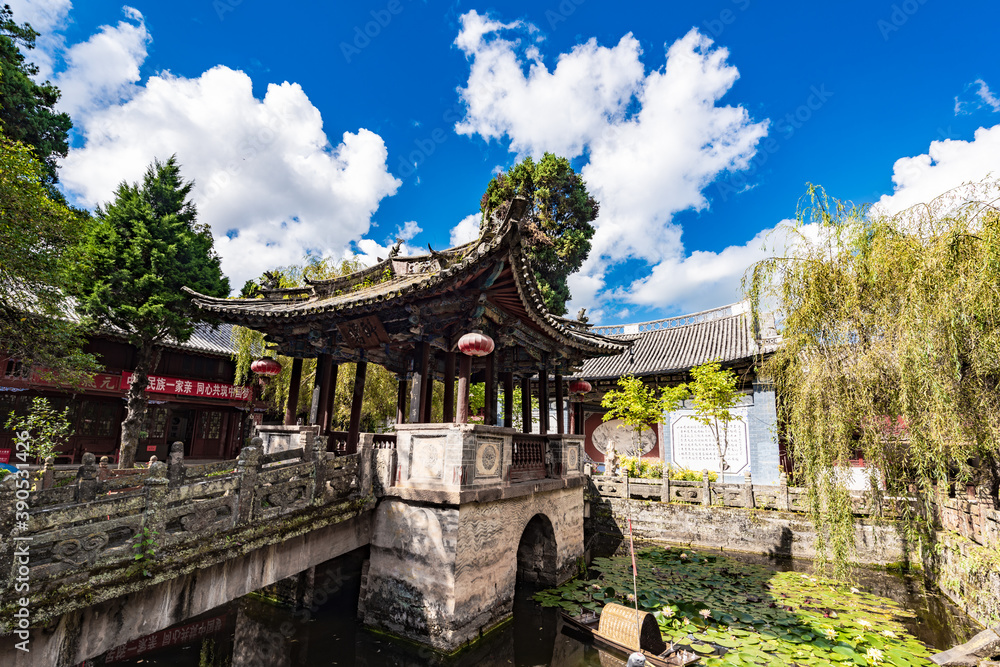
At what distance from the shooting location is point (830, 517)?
310 inches

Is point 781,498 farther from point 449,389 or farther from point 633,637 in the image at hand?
point 449,389

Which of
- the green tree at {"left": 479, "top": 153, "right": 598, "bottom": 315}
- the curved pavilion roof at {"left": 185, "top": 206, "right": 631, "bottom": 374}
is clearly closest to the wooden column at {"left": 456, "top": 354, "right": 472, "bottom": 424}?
the curved pavilion roof at {"left": 185, "top": 206, "right": 631, "bottom": 374}

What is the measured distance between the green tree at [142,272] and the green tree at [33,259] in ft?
14.2

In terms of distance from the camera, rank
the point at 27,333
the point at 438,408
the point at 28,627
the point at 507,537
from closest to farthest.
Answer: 1. the point at 28,627
2. the point at 507,537
3. the point at 27,333
4. the point at 438,408

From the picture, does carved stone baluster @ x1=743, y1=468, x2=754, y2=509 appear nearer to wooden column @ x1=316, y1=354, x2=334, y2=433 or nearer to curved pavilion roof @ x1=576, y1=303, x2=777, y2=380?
curved pavilion roof @ x1=576, y1=303, x2=777, y2=380

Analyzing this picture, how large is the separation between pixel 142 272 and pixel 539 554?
13823 millimetres

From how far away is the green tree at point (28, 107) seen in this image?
41.5ft

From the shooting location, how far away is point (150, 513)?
14.0ft

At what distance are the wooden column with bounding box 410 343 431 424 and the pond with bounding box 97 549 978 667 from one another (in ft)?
10.7

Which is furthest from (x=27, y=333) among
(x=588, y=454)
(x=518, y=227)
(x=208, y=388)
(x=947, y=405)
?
(x=588, y=454)

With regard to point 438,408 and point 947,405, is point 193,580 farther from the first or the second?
point 438,408

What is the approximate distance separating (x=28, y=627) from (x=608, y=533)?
41.8 feet

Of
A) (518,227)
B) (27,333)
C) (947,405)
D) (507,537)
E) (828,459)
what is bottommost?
(507,537)

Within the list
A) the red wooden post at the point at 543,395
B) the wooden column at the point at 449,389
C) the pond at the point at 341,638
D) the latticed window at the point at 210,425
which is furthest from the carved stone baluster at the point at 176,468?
the latticed window at the point at 210,425
